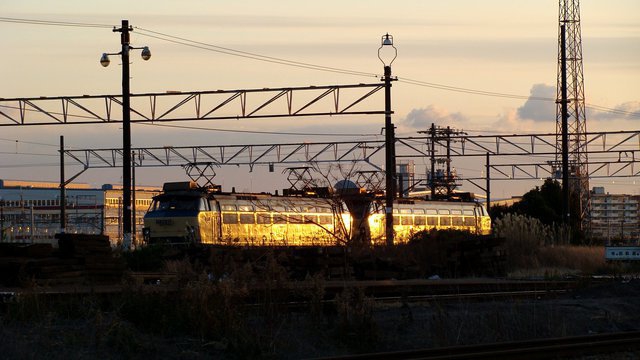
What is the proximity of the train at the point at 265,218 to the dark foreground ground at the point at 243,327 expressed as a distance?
1795 centimetres

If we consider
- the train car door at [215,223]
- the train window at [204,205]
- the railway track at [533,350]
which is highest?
the train window at [204,205]

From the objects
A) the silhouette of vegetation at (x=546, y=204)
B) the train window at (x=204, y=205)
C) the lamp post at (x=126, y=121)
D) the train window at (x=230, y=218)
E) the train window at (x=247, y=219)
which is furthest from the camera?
the silhouette of vegetation at (x=546, y=204)

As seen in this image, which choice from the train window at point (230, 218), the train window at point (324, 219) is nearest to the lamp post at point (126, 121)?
the train window at point (230, 218)

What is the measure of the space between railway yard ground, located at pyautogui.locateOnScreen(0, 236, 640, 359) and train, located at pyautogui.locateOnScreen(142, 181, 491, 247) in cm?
1759

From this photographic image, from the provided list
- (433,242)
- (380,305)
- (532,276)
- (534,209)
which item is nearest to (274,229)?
(433,242)

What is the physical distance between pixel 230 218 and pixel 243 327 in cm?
2441

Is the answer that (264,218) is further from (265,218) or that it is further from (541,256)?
(541,256)

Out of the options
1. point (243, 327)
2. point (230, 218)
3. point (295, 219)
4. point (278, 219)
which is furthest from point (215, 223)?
point (243, 327)

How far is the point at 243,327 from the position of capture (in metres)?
16.2

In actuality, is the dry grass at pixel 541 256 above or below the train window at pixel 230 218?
below

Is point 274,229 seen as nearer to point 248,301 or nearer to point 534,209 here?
point 248,301

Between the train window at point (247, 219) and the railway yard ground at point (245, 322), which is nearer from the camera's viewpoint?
the railway yard ground at point (245, 322)

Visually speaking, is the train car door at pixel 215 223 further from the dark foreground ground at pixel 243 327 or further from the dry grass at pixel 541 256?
the dark foreground ground at pixel 243 327

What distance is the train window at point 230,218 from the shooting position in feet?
132
